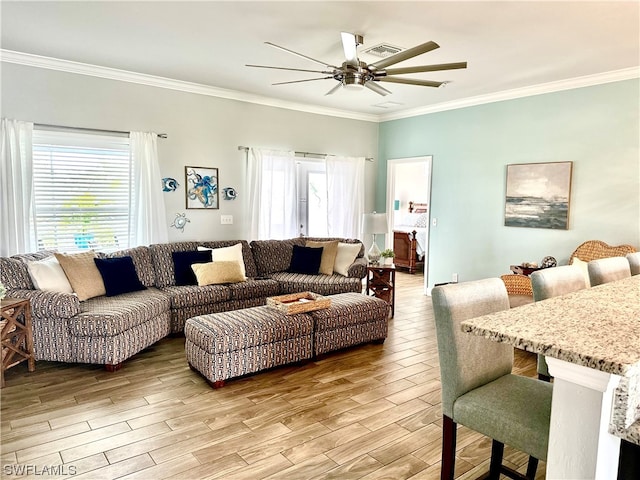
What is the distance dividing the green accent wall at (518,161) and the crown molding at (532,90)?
2.4 inches

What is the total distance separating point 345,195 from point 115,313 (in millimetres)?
4074

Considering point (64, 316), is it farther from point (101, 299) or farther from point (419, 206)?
point (419, 206)

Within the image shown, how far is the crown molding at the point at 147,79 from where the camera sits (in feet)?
13.7

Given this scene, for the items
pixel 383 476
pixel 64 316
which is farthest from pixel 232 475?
pixel 64 316

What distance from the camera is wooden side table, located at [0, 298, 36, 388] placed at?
10.6ft

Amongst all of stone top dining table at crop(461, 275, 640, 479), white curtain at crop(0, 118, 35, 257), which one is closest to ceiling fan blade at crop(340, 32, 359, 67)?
stone top dining table at crop(461, 275, 640, 479)

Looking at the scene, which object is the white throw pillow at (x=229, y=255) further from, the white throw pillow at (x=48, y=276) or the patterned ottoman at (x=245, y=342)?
the white throw pillow at (x=48, y=276)

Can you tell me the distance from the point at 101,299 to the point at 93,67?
2473mm

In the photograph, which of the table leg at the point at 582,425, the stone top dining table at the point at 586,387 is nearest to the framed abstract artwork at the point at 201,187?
the stone top dining table at the point at 586,387

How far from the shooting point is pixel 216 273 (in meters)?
4.71

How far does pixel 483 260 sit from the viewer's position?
18.7 ft

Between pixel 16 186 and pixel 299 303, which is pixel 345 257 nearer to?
pixel 299 303

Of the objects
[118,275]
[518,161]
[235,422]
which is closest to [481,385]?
[235,422]

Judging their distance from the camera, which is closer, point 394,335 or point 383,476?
point 383,476
